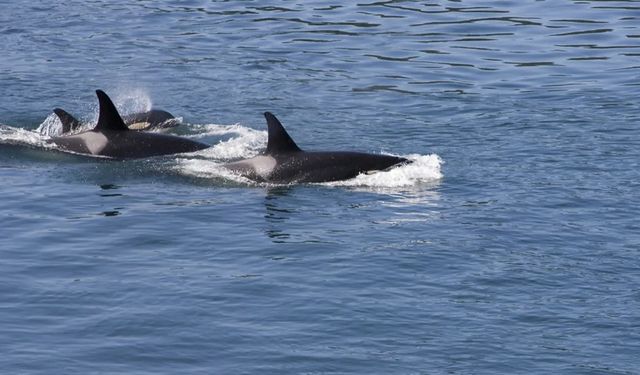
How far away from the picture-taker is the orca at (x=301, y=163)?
23125mm

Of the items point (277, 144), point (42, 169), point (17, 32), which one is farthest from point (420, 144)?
point (17, 32)

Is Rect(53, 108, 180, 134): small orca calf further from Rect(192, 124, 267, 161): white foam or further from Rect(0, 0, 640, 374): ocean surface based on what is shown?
Rect(192, 124, 267, 161): white foam

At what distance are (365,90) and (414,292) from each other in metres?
13.9

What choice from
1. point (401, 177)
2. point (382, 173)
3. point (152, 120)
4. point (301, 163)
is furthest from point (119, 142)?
point (401, 177)

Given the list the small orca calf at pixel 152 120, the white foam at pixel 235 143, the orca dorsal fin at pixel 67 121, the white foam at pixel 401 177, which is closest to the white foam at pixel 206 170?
the white foam at pixel 235 143

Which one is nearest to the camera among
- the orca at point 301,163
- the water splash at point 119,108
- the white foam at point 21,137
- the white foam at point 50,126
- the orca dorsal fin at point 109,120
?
the orca at point 301,163

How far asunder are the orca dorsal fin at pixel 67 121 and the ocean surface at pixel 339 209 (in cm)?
48

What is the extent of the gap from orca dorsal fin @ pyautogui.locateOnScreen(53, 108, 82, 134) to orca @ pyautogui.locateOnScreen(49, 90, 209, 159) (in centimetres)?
71

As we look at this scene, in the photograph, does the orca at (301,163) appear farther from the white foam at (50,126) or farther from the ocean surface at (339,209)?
the white foam at (50,126)

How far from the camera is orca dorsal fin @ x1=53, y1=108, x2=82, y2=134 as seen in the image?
86.8 ft

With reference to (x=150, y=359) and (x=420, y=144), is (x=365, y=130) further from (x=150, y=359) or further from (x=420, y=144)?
(x=150, y=359)

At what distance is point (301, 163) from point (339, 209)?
5.98 ft

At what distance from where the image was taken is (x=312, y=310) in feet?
56.1

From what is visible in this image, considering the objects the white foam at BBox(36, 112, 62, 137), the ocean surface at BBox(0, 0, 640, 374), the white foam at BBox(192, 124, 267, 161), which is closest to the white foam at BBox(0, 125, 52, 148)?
the ocean surface at BBox(0, 0, 640, 374)
